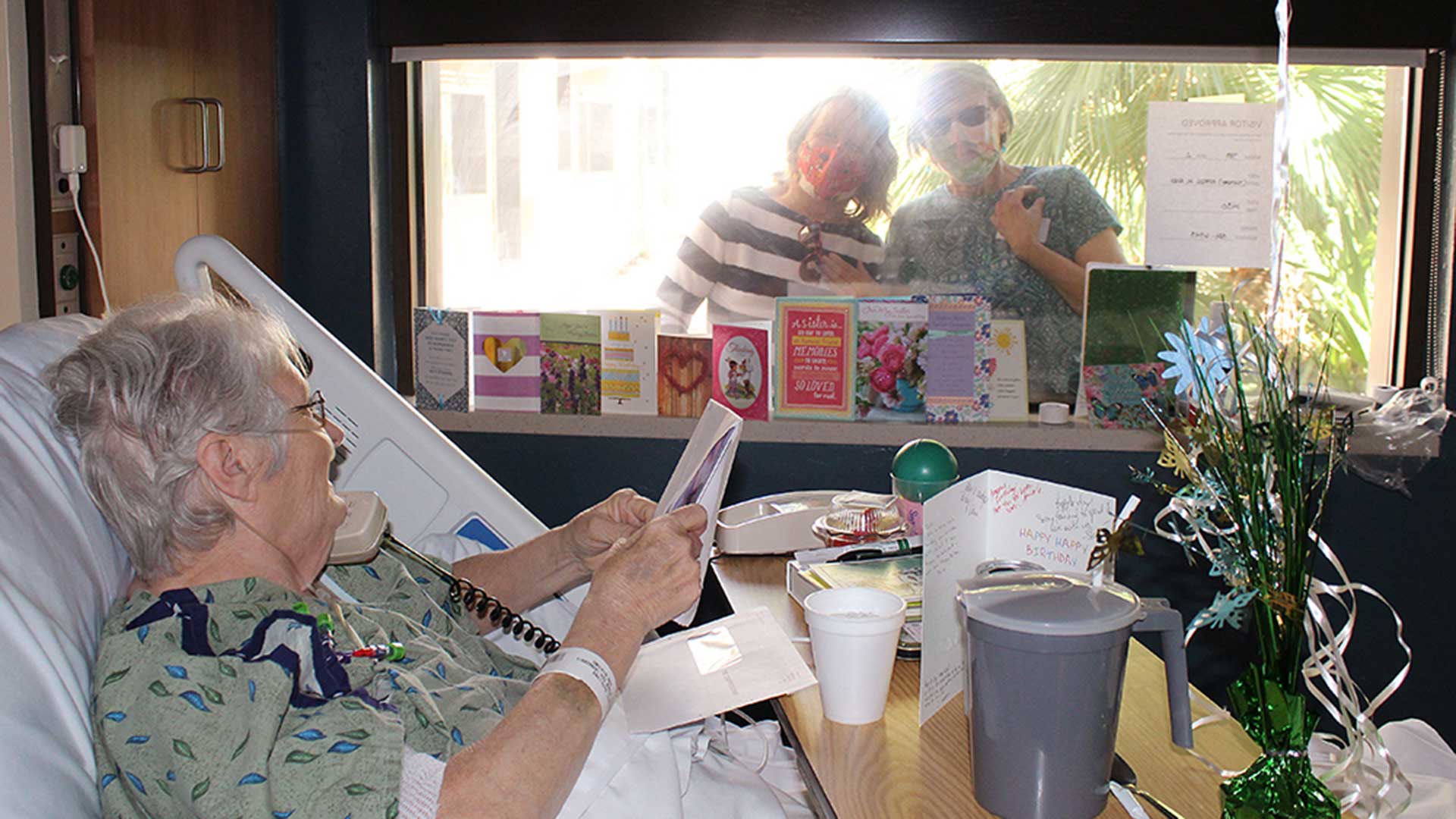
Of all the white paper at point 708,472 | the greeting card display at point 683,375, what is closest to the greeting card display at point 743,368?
the greeting card display at point 683,375

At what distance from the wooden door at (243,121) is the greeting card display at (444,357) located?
410 millimetres

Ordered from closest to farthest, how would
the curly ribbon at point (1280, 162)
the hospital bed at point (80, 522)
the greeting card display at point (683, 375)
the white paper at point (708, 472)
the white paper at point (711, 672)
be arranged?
the curly ribbon at point (1280, 162)
the hospital bed at point (80, 522)
the white paper at point (711, 672)
the white paper at point (708, 472)
the greeting card display at point (683, 375)

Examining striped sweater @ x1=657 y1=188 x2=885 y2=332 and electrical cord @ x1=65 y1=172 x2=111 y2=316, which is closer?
electrical cord @ x1=65 y1=172 x2=111 y2=316

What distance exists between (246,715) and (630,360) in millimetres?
1908

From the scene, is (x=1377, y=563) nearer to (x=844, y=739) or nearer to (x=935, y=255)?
(x=935, y=255)

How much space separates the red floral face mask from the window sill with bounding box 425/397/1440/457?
0.56 meters

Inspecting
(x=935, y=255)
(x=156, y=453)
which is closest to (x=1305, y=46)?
(x=935, y=255)

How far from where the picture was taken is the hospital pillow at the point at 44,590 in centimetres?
120

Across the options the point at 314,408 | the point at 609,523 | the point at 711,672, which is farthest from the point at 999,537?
the point at 314,408

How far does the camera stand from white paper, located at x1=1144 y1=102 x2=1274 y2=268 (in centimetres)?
305

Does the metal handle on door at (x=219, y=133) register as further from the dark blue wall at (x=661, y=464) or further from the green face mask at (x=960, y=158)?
the green face mask at (x=960, y=158)

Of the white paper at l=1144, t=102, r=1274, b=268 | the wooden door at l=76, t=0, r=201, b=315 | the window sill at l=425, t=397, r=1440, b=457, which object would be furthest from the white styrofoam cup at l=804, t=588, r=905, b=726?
the white paper at l=1144, t=102, r=1274, b=268

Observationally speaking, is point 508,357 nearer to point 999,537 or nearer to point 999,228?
point 999,228

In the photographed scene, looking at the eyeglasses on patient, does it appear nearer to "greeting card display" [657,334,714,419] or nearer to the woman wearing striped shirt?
"greeting card display" [657,334,714,419]
